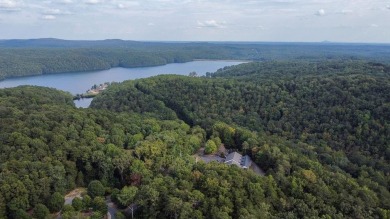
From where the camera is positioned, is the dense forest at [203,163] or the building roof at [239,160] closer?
the dense forest at [203,163]

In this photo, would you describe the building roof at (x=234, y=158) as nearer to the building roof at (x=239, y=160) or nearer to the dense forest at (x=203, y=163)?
the building roof at (x=239, y=160)

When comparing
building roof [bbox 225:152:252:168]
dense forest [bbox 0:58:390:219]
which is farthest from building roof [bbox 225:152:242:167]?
dense forest [bbox 0:58:390:219]

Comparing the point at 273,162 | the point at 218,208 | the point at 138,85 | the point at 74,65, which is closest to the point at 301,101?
the point at 273,162

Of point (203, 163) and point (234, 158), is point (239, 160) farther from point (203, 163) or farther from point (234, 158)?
point (203, 163)

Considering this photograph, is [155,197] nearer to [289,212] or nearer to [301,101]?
[289,212]

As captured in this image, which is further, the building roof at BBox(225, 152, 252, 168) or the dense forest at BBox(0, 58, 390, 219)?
the building roof at BBox(225, 152, 252, 168)

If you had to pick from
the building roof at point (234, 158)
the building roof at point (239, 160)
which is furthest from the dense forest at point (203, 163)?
the building roof at point (234, 158)

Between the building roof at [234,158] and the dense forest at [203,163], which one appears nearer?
the dense forest at [203,163]

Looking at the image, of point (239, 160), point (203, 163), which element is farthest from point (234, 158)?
point (203, 163)

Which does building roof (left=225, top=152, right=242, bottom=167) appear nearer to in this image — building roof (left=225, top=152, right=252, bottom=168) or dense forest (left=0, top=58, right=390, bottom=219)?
building roof (left=225, top=152, right=252, bottom=168)
